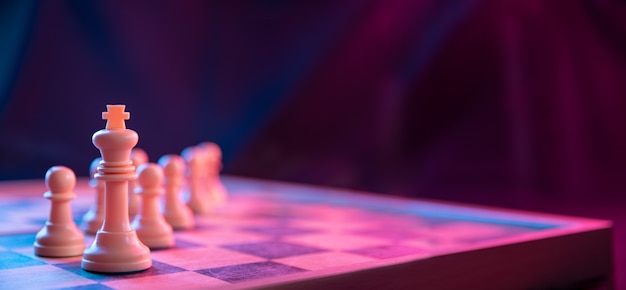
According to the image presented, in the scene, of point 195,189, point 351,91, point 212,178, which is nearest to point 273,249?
point 195,189

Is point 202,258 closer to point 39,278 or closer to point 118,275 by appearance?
point 118,275

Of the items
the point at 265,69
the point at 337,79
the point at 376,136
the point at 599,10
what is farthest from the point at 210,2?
the point at 599,10

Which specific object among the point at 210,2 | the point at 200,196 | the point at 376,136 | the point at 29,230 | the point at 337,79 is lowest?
the point at 29,230

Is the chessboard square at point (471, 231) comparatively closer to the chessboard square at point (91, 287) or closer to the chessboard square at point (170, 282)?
the chessboard square at point (170, 282)

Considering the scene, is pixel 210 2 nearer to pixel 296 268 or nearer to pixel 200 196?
pixel 200 196

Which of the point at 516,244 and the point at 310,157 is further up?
the point at 310,157

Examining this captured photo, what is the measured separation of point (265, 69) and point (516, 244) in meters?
2.37

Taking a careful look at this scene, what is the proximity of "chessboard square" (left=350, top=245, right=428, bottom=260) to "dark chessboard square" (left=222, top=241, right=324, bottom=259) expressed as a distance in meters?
0.11

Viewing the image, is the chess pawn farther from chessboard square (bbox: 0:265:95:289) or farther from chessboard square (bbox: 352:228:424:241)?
chessboard square (bbox: 352:228:424:241)

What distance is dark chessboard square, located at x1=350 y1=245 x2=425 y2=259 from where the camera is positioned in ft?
5.49

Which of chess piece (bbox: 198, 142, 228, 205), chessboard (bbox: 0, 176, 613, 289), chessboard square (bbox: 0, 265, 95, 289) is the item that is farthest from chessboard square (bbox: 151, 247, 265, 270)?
chess piece (bbox: 198, 142, 228, 205)

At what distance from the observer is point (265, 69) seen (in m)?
3.84

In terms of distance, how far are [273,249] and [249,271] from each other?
0.97 ft

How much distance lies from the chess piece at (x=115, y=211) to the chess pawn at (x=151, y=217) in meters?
0.23
